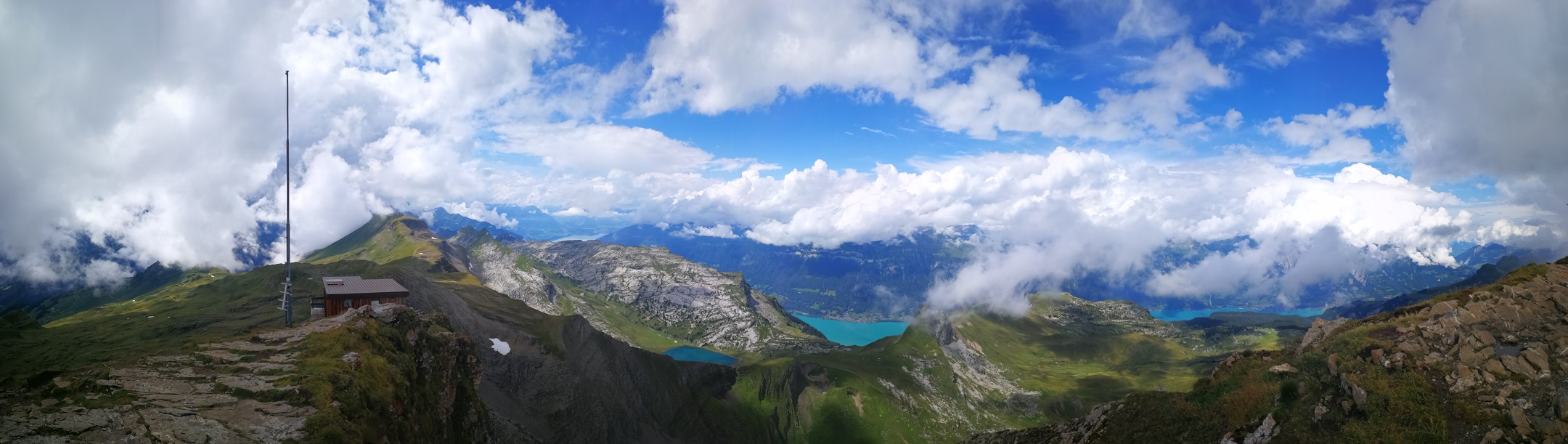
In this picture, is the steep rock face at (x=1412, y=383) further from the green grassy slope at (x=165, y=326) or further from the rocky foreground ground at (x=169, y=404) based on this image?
the green grassy slope at (x=165, y=326)

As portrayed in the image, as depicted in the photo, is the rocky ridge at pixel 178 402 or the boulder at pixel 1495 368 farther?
the rocky ridge at pixel 178 402

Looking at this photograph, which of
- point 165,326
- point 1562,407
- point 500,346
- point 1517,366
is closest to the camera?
point 1562,407

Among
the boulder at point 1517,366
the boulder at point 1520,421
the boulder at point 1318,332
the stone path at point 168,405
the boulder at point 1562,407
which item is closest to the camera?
the boulder at point 1562,407

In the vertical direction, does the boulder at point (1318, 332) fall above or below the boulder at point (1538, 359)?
below

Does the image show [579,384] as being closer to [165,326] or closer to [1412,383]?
[165,326]

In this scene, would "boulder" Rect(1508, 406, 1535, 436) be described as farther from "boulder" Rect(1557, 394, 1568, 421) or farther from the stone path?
the stone path

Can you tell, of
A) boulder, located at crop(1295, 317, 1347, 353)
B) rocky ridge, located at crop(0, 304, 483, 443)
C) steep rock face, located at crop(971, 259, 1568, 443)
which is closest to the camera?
steep rock face, located at crop(971, 259, 1568, 443)

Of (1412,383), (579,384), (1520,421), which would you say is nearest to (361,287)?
(579,384)

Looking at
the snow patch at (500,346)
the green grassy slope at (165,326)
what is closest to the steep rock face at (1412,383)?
the green grassy slope at (165,326)

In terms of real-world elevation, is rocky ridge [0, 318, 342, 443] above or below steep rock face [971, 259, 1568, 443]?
above

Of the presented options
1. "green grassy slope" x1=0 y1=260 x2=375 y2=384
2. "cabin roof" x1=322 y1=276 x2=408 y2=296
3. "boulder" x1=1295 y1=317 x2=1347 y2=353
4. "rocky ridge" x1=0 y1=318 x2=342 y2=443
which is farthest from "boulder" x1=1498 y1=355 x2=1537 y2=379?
"cabin roof" x1=322 y1=276 x2=408 y2=296
